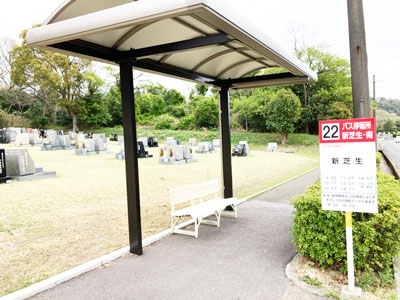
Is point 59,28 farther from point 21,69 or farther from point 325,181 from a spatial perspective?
point 21,69

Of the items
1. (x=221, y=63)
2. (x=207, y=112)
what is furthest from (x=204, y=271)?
(x=207, y=112)

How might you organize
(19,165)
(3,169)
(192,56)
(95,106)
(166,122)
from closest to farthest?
(192,56) < (3,169) < (19,165) < (166,122) < (95,106)

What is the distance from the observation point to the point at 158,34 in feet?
14.3

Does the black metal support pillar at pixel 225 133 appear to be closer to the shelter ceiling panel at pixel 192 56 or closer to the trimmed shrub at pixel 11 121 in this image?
the shelter ceiling panel at pixel 192 56

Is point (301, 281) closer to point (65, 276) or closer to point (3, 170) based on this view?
point (65, 276)

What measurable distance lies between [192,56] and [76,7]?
2238 millimetres

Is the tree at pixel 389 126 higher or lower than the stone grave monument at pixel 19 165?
higher

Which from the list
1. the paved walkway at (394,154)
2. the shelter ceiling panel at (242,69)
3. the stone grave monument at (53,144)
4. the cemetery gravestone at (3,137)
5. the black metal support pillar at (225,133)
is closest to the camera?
the shelter ceiling panel at (242,69)

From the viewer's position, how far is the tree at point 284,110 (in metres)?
29.3

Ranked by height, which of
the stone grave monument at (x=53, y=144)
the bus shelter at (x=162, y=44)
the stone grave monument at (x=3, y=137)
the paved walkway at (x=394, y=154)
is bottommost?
the paved walkway at (x=394, y=154)

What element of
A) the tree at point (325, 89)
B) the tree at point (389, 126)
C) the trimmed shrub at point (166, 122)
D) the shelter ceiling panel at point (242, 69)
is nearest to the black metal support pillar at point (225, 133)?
the shelter ceiling panel at point (242, 69)

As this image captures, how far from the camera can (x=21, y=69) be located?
115 feet

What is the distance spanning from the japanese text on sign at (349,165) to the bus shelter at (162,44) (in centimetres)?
A: 141

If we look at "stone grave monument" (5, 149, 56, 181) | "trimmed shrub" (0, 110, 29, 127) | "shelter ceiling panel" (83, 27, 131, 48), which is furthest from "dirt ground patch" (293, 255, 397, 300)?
"trimmed shrub" (0, 110, 29, 127)
